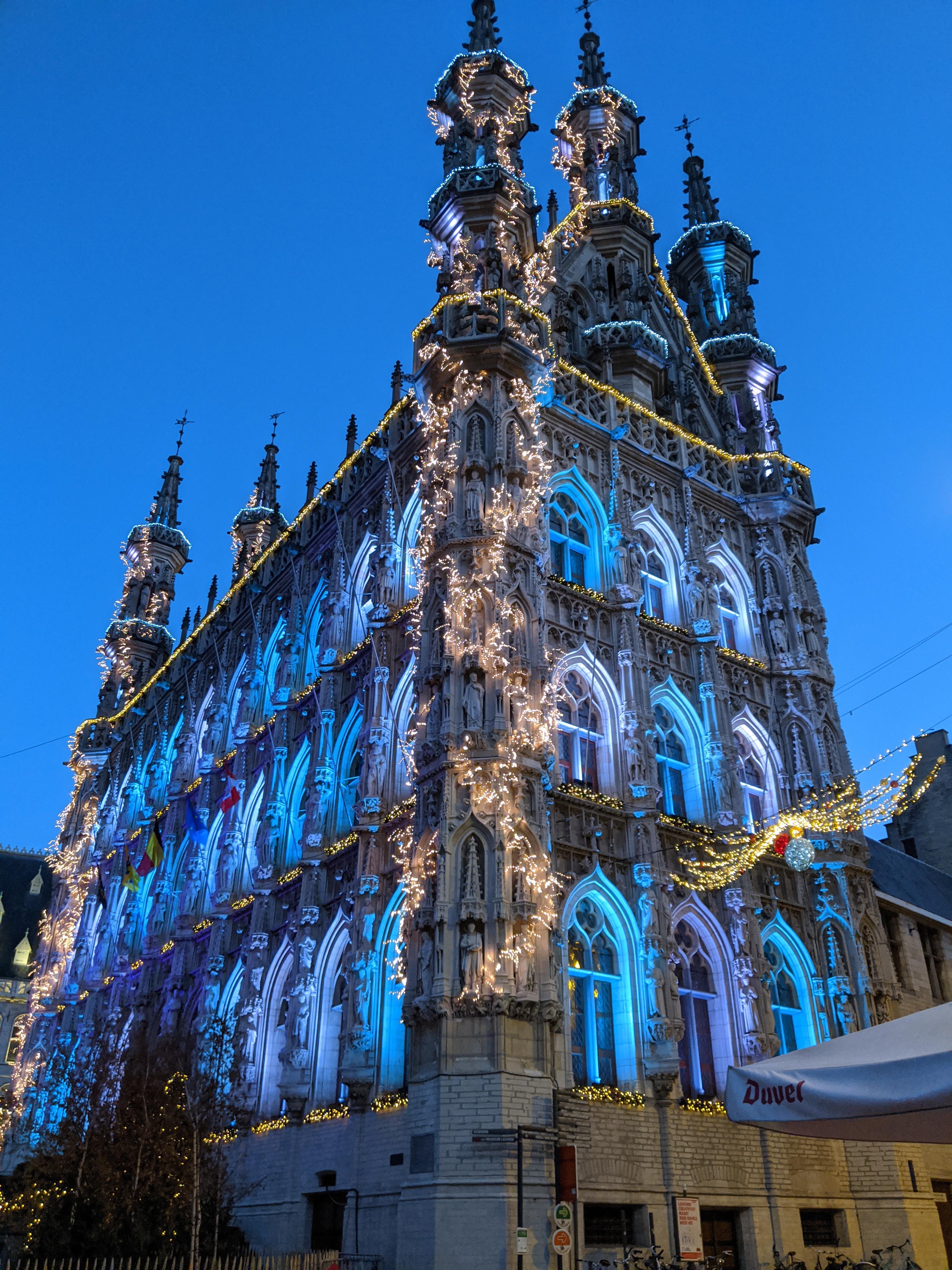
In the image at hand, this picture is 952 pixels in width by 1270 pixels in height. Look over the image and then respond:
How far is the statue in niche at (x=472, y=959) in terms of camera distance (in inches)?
738

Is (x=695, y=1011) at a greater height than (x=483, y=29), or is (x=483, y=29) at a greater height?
(x=483, y=29)

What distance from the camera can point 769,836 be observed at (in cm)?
2447

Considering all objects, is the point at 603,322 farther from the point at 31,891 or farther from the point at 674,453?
the point at 31,891

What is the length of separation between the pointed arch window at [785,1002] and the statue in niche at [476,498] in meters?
12.4

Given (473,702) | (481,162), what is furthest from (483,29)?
(473,702)

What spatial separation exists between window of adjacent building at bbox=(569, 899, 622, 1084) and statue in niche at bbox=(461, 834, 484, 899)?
123 inches

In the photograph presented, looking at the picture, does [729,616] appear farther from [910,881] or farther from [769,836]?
[910,881]

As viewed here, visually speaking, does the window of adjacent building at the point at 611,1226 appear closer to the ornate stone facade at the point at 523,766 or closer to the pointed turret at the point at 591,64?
the ornate stone facade at the point at 523,766

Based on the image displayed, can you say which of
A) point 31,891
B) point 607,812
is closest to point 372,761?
point 607,812

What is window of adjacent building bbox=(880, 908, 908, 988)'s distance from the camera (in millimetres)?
29391

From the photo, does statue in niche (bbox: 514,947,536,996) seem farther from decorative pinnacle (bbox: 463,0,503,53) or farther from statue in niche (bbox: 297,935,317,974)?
decorative pinnacle (bbox: 463,0,503,53)

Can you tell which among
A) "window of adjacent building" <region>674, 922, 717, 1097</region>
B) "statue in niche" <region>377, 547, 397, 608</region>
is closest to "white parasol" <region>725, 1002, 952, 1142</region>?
"window of adjacent building" <region>674, 922, 717, 1097</region>

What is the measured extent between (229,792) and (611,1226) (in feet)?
61.1

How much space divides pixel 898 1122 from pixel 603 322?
28088 millimetres
